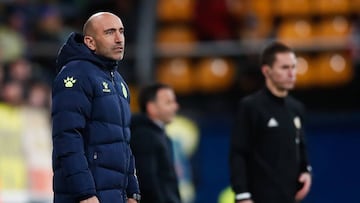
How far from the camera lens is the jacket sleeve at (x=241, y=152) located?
7898mm

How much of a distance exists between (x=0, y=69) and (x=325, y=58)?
473 centimetres

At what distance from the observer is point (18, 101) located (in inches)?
523

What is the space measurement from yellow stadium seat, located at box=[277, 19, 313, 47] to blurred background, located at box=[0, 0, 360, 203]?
2 cm

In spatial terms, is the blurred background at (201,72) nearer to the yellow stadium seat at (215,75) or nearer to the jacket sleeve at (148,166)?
the yellow stadium seat at (215,75)

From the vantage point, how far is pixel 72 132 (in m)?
5.99

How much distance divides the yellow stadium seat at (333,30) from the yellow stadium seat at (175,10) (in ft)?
6.25

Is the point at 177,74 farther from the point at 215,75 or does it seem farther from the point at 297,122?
the point at 297,122

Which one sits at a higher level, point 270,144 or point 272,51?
point 272,51

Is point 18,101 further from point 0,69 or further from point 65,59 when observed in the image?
point 65,59

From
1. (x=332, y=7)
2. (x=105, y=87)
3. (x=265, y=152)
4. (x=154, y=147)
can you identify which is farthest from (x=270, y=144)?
(x=332, y=7)

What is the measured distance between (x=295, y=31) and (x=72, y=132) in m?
9.70

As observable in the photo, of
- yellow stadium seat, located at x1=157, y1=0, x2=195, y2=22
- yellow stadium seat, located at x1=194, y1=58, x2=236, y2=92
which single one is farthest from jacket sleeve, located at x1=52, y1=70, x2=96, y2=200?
yellow stadium seat, located at x1=157, y1=0, x2=195, y2=22

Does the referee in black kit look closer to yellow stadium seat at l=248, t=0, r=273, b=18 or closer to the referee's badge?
the referee's badge

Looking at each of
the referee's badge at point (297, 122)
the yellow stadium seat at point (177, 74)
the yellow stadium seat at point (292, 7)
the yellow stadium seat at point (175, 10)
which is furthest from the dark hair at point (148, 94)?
the yellow stadium seat at point (292, 7)
